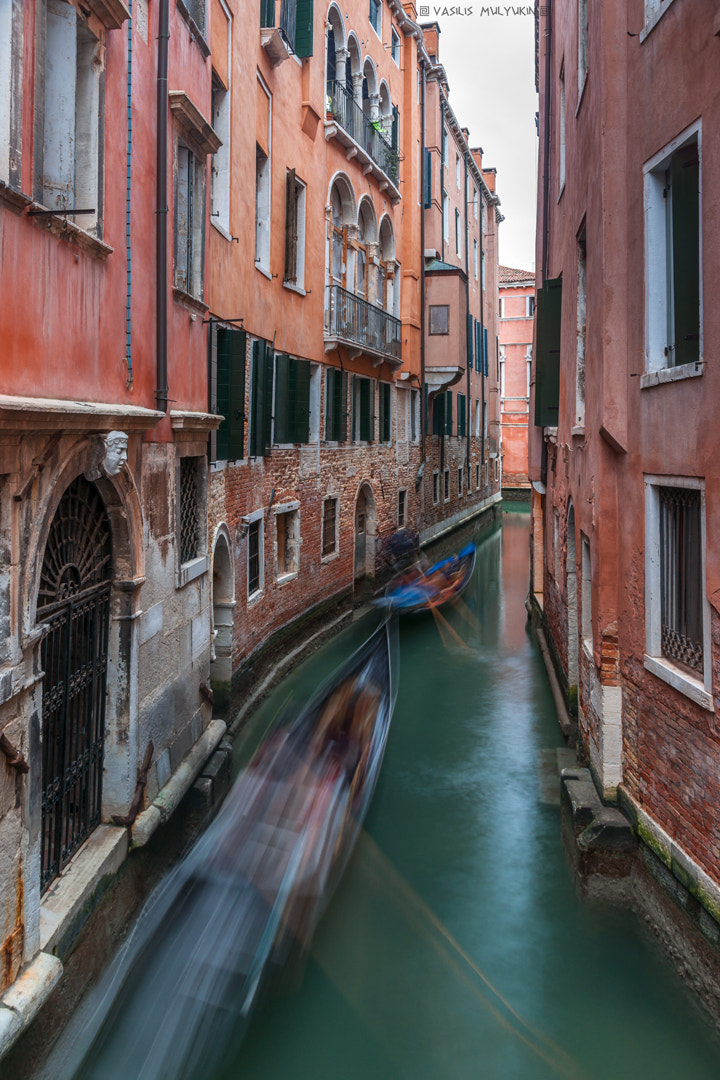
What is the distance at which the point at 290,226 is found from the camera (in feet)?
35.2

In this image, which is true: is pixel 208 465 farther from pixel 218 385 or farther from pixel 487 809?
pixel 487 809

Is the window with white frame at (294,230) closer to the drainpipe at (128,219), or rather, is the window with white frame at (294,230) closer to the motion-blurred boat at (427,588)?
the motion-blurred boat at (427,588)

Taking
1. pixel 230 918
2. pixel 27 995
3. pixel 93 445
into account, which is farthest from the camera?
pixel 93 445

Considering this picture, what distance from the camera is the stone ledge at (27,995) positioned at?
3482 mm

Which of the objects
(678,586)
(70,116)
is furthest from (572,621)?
(70,116)

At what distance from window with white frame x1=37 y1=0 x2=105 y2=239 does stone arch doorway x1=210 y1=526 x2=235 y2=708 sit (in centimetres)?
A: 426

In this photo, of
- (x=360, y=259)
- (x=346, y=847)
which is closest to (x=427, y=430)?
(x=360, y=259)

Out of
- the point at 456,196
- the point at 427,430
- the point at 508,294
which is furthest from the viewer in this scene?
the point at 508,294

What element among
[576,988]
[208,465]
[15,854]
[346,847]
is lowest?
[576,988]

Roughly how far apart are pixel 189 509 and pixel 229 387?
4.30ft

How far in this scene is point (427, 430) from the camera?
68.0 feet

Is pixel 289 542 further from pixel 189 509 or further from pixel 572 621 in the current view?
pixel 189 509

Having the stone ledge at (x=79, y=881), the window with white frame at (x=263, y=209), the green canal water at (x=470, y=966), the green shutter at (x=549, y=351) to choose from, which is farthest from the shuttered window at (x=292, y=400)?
the stone ledge at (x=79, y=881)

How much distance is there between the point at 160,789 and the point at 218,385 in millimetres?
3549
